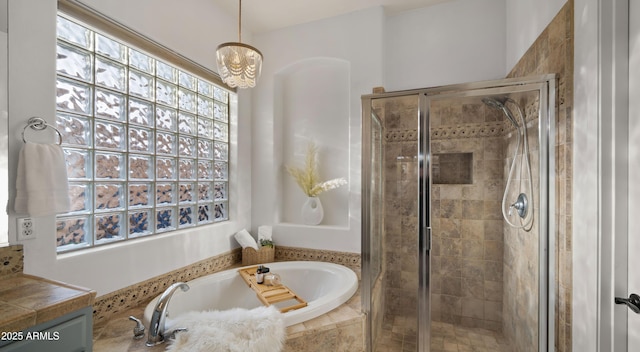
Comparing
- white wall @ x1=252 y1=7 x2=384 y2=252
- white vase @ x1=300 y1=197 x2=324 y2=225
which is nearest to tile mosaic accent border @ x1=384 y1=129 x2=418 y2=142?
→ white wall @ x1=252 y1=7 x2=384 y2=252

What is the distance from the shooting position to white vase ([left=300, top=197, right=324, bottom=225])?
8.82 ft

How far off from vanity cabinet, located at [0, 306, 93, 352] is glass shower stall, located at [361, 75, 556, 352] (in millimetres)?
1442

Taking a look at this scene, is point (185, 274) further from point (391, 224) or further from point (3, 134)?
point (391, 224)

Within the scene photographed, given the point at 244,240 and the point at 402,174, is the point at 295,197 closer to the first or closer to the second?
the point at 244,240

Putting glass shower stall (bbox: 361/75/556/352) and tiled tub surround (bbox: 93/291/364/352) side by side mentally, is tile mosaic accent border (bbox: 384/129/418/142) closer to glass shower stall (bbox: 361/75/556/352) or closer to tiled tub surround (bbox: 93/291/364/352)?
glass shower stall (bbox: 361/75/556/352)

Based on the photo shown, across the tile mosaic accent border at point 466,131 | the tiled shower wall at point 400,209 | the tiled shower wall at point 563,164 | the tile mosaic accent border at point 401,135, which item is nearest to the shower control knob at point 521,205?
the tiled shower wall at point 563,164

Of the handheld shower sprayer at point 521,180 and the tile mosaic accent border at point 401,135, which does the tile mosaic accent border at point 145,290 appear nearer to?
the tile mosaic accent border at point 401,135

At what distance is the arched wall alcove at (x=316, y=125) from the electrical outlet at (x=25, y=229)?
1867mm

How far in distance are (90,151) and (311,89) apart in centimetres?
194

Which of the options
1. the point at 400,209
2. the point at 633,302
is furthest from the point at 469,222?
the point at 633,302

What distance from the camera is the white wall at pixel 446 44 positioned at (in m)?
2.38

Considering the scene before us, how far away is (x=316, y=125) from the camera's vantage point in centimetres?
284

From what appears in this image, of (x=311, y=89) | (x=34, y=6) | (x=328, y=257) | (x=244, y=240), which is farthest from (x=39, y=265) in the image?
(x=311, y=89)

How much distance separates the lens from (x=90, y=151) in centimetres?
163
